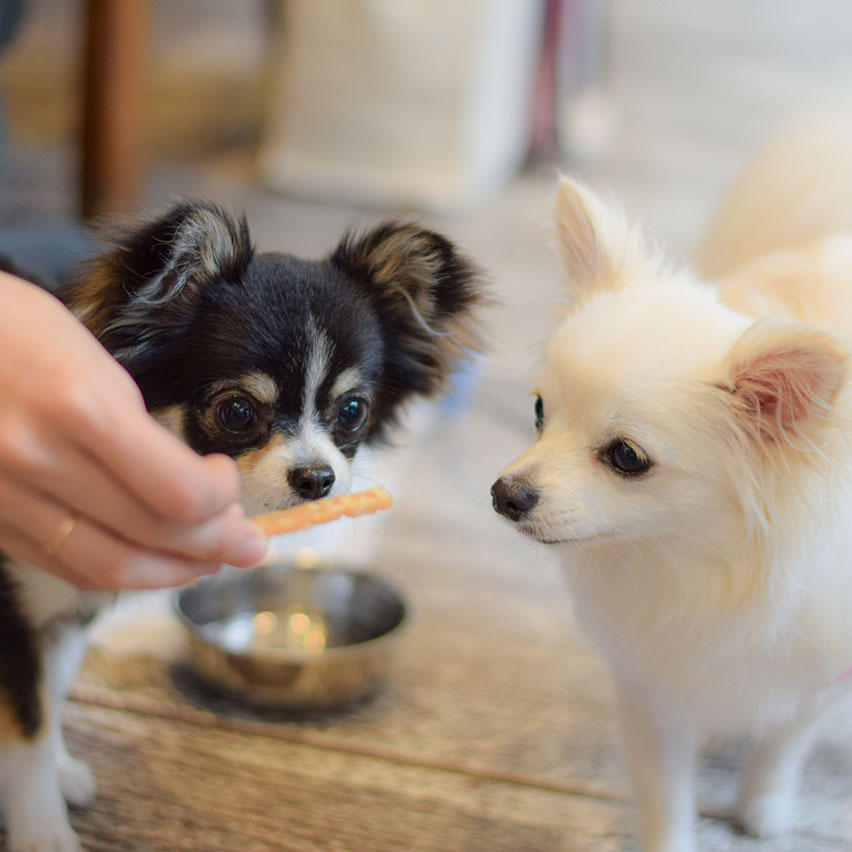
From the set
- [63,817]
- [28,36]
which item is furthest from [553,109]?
[63,817]

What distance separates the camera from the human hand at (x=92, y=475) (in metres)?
0.83

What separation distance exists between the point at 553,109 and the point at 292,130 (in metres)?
1.34

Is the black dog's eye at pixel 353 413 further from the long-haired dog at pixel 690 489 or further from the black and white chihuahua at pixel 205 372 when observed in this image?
the long-haired dog at pixel 690 489

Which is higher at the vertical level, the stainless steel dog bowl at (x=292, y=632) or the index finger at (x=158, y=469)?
the index finger at (x=158, y=469)

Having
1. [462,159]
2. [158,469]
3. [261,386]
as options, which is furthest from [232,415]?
[462,159]

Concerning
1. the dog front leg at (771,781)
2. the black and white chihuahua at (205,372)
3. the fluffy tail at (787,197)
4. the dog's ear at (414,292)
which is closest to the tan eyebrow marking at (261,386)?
the black and white chihuahua at (205,372)

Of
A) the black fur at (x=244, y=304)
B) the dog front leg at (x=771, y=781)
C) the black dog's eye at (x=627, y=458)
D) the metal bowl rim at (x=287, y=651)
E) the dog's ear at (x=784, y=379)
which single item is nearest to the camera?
the dog's ear at (x=784, y=379)

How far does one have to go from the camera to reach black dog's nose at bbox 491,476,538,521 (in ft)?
3.81

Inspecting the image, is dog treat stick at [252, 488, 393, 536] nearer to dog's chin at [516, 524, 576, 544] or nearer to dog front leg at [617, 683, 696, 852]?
dog's chin at [516, 524, 576, 544]

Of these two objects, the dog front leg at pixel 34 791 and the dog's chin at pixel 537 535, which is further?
the dog front leg at pixel 34 791

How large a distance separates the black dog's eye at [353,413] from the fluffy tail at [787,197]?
80 centimetres

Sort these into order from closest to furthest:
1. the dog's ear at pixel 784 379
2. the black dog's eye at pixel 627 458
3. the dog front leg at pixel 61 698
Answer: the dog's ear at pixel 784 379 → the black dog's eye at pixel 627 458 → the dog front leg at pixel 61 698

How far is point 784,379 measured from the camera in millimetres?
1098

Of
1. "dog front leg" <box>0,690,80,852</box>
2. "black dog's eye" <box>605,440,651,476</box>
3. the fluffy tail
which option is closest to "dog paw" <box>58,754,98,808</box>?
"dog front leg" <box>0,690,80,852</box>
